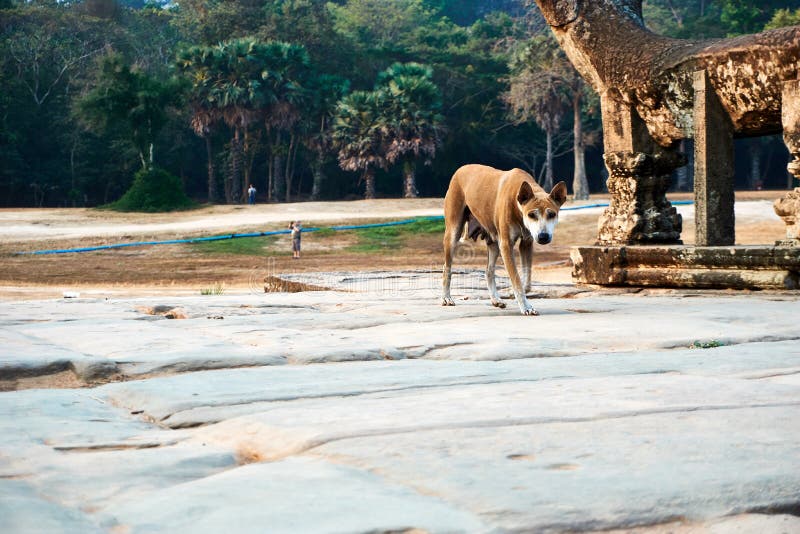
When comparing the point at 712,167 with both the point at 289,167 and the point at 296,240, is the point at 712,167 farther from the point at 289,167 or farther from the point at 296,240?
the point at 289,167

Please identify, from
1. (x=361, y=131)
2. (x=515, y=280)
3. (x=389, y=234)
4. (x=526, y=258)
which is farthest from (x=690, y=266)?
(x=361, y=131)

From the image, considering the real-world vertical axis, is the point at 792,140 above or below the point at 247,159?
Answer: below

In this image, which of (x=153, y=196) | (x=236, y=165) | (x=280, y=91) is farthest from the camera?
(x=236, y=165)

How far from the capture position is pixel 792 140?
962 cm

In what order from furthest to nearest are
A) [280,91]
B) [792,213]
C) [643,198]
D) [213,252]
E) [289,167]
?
[289,167], [280,91], [213,252], [643,198], [792,213]

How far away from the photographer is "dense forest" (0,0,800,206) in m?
50.9

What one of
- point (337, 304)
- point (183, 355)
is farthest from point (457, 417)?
point (337, 304)

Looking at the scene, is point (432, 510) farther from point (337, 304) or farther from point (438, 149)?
point (438, 149)

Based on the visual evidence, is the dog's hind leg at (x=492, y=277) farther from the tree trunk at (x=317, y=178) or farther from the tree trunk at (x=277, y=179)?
the tree trunk at (x=317, y=178)

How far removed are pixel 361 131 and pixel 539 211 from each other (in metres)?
44.4

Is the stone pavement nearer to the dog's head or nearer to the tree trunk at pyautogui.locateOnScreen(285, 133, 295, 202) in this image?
the dog's head

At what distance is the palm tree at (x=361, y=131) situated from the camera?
5150cm

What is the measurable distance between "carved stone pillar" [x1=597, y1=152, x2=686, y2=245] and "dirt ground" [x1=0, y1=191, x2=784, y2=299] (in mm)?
8917

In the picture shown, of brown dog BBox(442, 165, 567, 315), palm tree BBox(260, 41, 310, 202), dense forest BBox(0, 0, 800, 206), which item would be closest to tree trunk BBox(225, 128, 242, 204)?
dense forest BBox(0, 0, 800, 206)
